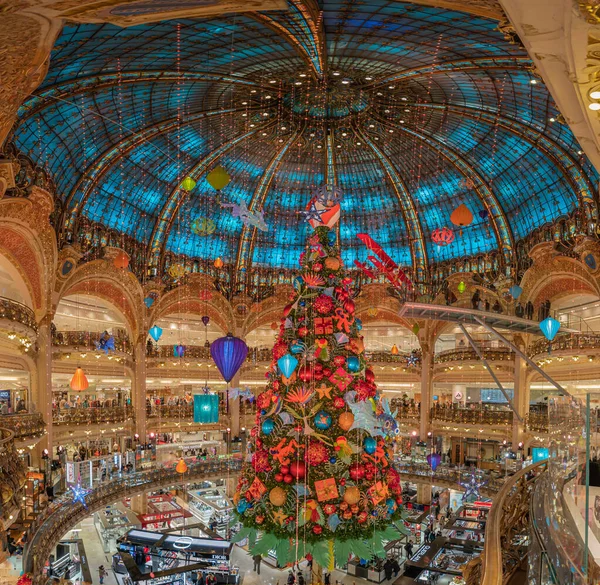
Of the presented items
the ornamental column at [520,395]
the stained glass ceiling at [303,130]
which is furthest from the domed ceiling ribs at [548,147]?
the ornamental column at [520,395]

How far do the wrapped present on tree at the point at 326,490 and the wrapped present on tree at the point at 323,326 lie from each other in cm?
285

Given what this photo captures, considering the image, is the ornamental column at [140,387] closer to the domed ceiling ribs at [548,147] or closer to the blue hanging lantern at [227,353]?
the blue hanging lantern at [227,353]

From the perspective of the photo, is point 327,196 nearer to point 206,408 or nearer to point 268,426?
point 268,426

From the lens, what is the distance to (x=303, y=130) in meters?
28.0

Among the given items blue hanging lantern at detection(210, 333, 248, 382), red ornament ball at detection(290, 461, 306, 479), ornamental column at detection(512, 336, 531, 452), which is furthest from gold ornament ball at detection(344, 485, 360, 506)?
ornamental column at detection(512, 336, 531, 452)

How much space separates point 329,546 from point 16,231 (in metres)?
20.2

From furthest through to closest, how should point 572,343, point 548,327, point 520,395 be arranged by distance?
point 520,395 < point 572,343 < point 548,327

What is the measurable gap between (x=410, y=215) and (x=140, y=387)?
19.6 meters

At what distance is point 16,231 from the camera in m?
24.7

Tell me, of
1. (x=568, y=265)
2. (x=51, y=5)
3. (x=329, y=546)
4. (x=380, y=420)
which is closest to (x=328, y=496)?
(x=329, y=546)

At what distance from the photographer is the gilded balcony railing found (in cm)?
525

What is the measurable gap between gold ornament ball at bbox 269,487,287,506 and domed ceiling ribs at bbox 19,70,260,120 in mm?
16293

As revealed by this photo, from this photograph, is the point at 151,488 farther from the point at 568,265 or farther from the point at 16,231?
the point at 568,265

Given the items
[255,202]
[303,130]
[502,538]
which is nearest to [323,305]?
[502,538]
